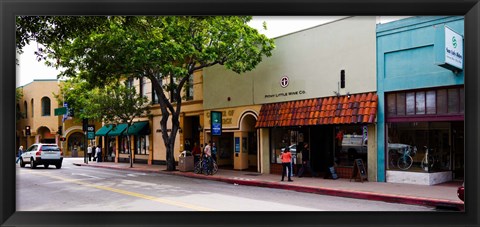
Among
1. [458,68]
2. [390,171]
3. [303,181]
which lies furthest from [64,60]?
[458,68]

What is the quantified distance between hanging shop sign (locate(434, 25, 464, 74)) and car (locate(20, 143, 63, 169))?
77.5 ft

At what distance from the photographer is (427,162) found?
15430 millimetres

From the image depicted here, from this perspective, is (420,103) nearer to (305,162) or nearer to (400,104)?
(400,104)

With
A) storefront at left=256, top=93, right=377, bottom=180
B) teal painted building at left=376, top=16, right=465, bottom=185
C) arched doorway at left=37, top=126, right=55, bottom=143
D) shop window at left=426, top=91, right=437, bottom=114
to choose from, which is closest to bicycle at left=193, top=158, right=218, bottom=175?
storefront at left=256, top=93, right=377, bottom=180

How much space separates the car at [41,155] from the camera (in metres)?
26.8

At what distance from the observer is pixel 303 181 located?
17.1 m

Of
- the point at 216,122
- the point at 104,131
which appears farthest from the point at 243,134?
the point at 104,131

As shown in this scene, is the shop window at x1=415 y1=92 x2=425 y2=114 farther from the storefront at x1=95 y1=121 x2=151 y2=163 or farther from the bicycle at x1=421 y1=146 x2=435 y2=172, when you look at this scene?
the storefront at x1=95 y1=121 x2=151 y2=163

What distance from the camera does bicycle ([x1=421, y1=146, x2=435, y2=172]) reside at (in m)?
15.4

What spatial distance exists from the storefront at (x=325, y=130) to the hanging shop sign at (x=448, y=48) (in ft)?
12.0

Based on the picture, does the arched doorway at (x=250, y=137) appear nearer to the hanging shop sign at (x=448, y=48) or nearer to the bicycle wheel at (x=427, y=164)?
the bicycle wheel at (x=427, y=164)

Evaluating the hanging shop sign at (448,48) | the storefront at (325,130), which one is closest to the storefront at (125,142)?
the storefront at (325,130)
